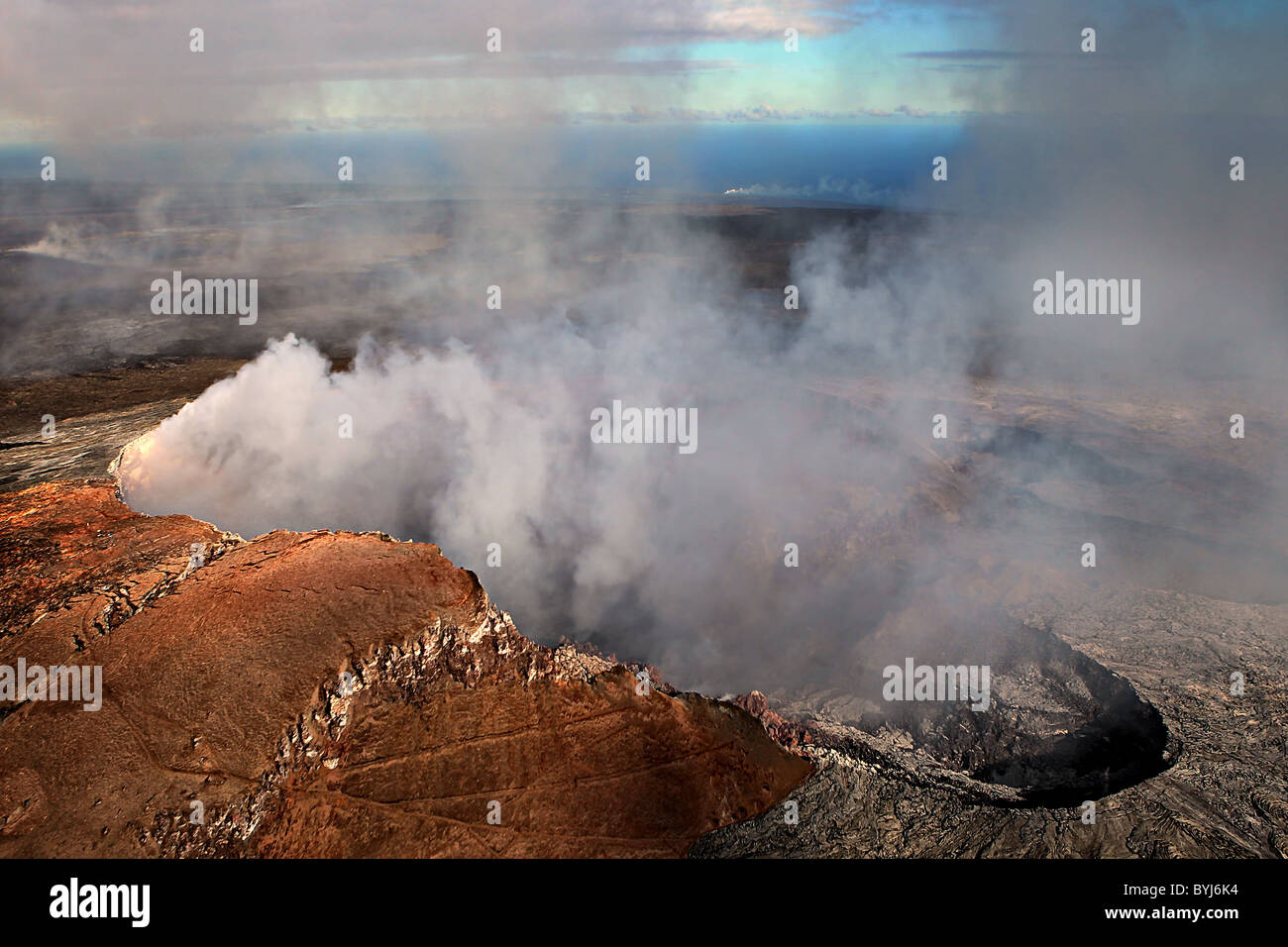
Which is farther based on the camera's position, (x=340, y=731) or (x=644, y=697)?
(x=644, y=697)

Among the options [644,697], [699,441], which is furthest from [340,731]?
[699,441]

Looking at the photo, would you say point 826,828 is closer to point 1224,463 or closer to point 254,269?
point 1224,463

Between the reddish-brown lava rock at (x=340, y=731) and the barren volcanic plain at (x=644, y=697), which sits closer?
→ the reddish-brown lava rock at (x=340, y=731)

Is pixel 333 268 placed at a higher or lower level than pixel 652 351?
higher

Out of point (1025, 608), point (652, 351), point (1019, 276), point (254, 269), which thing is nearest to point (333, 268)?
point (254, 269)

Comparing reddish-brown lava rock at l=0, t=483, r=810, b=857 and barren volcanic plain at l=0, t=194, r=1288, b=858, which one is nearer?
reddish-brown lava rock at l=0, t=483, r=810, b=857

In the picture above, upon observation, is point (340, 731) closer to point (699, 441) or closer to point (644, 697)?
point (644, 697)

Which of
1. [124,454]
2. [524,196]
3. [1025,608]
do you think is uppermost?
[524,196]

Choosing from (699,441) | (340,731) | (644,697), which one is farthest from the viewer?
(699,441)
